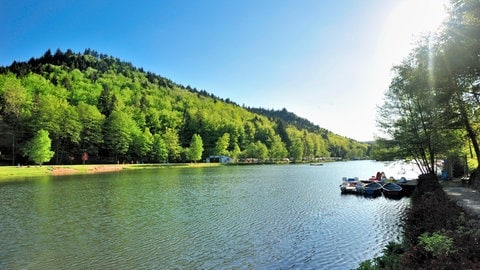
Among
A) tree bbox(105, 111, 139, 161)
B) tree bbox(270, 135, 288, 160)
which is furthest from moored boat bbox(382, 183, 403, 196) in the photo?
tree bbox(270, 135, 288, 160)

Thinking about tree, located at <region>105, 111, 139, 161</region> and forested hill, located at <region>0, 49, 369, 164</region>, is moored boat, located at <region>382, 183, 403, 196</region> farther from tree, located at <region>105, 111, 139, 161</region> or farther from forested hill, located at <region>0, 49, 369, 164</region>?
tree, located at <region>105, 111, 139, 161</region>

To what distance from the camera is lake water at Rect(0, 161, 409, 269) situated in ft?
46.2

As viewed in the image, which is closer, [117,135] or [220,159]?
[117,135]

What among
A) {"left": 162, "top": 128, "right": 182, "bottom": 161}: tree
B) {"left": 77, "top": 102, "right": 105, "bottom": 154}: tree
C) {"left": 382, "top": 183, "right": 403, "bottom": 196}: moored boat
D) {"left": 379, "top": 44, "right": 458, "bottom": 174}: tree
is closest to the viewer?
{"left": 379, "top": 44, "right": 458, "bottom": 174}: tree

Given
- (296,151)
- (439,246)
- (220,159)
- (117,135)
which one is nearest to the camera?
(439,246)

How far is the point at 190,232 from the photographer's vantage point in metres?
18.8

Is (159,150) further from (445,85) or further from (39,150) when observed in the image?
(445,85)

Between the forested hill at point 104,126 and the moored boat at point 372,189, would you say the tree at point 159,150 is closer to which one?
the forested hill at point 104,126

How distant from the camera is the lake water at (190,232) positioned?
14.1m

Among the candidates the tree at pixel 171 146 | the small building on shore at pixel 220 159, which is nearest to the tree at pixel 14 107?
the tree at pixel 171 146

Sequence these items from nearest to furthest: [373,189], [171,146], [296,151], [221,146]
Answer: [373,189] < [171,146] < [221,146] < [296,151]

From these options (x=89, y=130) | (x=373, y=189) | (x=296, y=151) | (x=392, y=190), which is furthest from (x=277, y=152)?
(x=392, y=190)

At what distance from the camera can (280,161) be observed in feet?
535

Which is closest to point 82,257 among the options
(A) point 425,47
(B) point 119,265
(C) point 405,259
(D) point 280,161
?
(B) point 119,265
